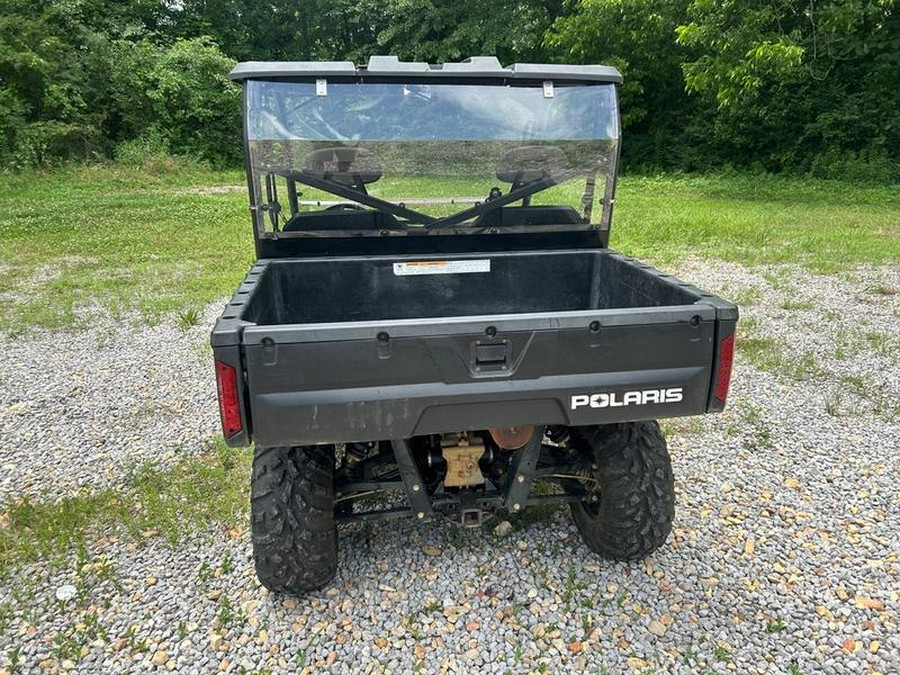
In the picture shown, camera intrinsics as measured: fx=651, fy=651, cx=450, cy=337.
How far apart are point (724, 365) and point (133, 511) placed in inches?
109

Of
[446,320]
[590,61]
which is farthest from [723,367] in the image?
[590,61]

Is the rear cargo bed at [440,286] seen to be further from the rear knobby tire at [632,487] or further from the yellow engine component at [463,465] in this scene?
the yellow engine component at [463,465]

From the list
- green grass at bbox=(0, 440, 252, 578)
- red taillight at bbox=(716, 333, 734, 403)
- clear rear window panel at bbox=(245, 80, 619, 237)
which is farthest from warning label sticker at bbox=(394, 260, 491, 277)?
red taillight at bbox=(716, 333, 734, 403)

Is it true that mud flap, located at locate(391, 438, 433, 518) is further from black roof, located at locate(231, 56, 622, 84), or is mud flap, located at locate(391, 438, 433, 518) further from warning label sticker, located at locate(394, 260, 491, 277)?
black roof, located at locate(231, 56, 622, 84)

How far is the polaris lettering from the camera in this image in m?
2.12

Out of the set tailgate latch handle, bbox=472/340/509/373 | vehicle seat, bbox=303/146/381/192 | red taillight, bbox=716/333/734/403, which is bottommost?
red taillight, bbox=716/333/734/403

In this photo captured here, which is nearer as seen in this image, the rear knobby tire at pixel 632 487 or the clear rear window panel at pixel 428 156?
the rear knobby tire at pixel 632 487

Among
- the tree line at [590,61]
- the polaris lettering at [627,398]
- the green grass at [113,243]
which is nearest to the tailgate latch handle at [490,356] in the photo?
the polaris lettering at [627,398]

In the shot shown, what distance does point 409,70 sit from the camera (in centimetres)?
302

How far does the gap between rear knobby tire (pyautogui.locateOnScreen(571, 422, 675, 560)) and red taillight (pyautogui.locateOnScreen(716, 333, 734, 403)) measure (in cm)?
42

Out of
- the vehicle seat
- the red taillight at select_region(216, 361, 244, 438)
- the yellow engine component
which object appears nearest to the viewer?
the red taillight at select_region(216, 361, 244, 438)

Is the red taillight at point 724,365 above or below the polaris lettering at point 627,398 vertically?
above

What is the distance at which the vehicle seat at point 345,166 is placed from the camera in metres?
3.24

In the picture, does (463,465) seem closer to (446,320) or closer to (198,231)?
(446,320)
